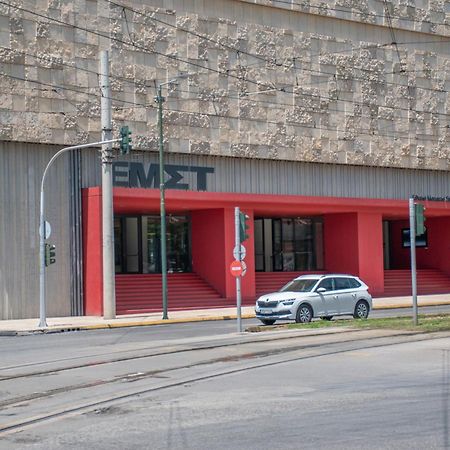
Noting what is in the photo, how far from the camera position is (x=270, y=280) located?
49.8m

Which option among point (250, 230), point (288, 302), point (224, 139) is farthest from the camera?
point (250, 230)

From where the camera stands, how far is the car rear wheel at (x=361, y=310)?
102 ft

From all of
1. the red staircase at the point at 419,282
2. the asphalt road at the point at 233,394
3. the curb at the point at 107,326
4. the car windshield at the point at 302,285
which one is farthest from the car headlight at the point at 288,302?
the red staircase at the point at 419,282

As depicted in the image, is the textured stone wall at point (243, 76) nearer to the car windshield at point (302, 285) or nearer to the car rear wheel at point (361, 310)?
the car windshield at point (302, 285)

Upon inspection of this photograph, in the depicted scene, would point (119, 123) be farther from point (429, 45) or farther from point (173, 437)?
point (173, 437)

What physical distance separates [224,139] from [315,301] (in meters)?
16.6

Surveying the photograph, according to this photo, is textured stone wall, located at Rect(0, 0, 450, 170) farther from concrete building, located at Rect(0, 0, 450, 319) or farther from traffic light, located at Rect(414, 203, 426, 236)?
traffic light, located at Rect(414, 203, 426, 236)

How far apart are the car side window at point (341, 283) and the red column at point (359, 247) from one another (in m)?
19.4

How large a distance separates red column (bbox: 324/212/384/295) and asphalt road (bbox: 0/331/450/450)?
30450 millimetres

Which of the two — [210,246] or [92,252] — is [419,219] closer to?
[92,252]

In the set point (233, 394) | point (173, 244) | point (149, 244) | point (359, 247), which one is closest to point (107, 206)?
point (149, 244)

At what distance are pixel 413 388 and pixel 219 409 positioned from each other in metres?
3.21

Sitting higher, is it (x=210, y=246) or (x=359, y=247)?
(x=210, y=246)

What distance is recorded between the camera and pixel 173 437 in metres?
10.3
